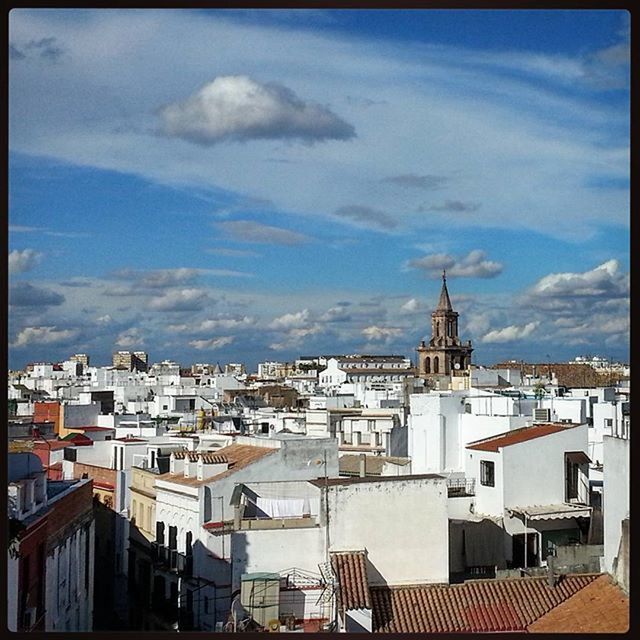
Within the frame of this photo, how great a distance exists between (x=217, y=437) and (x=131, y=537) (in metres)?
1.55

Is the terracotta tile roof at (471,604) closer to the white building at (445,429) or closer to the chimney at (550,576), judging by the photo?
the chimney at (550,576)

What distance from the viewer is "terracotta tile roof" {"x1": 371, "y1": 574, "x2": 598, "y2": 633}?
162 inches

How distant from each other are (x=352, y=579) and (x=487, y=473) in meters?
2.79

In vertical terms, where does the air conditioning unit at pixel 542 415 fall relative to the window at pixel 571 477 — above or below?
above

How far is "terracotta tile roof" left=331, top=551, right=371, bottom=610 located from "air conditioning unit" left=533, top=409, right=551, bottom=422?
16.4 ft

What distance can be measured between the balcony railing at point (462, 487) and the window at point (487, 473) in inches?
4.8

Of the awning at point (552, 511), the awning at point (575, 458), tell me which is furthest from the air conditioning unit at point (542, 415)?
the awning at point (552, 511)

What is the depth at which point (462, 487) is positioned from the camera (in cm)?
731

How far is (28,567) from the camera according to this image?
3781 millimetres

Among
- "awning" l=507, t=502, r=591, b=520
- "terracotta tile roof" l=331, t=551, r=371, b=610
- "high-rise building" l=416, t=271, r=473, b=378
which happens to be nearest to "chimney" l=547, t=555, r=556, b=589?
"terracotta tile roof" l=331, t=551, r=371, b=610

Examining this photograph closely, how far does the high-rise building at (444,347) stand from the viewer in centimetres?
2702

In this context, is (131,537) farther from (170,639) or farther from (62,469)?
(170,639)
